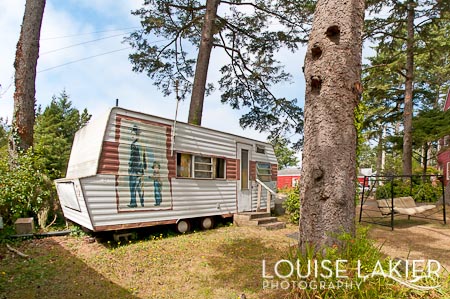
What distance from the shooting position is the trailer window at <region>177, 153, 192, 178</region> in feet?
25.2

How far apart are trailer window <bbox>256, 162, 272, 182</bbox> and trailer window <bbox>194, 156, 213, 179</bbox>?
2.59 meters

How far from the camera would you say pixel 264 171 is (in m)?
11.0

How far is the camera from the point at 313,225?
3.66 m

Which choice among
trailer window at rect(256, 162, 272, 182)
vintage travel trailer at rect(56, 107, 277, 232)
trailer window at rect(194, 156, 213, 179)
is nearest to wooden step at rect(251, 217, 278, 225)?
vintage travel trailer at rect(56, 107, 277, 232)

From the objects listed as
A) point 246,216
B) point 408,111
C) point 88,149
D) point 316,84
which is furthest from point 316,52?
point 408,111

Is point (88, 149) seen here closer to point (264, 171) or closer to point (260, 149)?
point (260, 149)

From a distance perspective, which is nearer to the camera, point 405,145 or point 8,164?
point 8,164

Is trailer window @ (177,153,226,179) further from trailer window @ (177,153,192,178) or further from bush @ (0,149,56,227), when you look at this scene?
bush @ (0,149,56,227)

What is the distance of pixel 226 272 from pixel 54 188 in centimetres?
634

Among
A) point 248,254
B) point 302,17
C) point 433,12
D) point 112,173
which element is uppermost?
point 433,12

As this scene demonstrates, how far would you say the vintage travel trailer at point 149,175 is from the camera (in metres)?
6.00

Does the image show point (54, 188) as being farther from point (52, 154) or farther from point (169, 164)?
point (52, 154)

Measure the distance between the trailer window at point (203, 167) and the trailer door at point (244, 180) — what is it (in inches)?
→ 57.5

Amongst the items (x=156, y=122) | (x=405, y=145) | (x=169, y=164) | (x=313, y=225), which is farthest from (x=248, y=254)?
(x=405, y=145)
